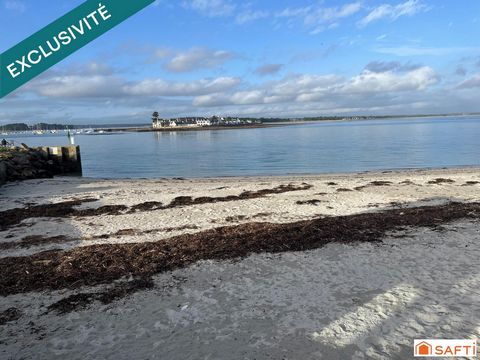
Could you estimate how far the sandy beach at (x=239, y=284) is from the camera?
4832 mm

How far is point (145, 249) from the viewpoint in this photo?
27.9ft

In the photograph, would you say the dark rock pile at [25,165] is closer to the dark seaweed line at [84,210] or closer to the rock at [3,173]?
the rock at [3,173]

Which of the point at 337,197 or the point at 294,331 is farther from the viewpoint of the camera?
the point at 337,197

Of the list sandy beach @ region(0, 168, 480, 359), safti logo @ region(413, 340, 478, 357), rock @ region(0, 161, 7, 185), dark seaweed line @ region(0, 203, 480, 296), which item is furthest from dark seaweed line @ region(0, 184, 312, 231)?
safti logo @ region(413, 340, 478, 357)

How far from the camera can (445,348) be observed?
Result: 4504 millimetres

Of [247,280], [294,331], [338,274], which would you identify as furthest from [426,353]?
[247,280]

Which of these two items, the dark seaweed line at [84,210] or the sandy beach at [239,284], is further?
the dark seaweed line at [84,210]

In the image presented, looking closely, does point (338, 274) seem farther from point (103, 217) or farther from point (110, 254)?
point (103, 217)

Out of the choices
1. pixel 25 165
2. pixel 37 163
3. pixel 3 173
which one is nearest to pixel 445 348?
pixel 3 173

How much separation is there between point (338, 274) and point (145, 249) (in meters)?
4.12

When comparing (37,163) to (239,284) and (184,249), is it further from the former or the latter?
(239,284)

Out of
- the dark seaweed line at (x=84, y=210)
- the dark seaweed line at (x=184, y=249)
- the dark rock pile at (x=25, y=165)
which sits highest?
the dark rock pile at (x=25, y=165)

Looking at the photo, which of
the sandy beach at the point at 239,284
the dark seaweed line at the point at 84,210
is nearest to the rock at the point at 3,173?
the dark seaweed line at the point at 84,210

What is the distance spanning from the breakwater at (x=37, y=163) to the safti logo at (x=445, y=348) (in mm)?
23686
